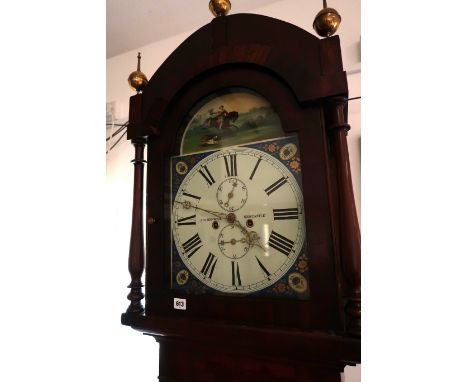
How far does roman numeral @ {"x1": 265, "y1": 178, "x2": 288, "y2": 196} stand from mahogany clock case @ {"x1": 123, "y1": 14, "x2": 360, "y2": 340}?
40 mm

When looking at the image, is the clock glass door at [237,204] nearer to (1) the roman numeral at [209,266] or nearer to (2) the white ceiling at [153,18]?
(1) the roman numeral at [209,266]

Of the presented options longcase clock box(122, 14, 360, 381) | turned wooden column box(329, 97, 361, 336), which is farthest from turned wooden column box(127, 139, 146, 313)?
turned wooden column box(329, 97, 361, 336)

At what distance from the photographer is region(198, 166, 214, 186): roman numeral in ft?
1.87

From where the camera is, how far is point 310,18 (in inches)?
40.0

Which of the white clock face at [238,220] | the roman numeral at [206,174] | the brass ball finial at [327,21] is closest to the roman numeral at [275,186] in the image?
the white clock face at [238,220]

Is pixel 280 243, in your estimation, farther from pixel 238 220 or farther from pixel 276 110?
pixel 276 110

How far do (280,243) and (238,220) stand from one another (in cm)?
9

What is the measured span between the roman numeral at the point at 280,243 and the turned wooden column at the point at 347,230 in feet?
0.28

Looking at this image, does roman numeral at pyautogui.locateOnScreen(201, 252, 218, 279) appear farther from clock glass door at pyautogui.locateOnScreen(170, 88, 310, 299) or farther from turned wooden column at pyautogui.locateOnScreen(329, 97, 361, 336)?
turned wooden column at pyautogui.locateOnScreen(329, 97, 361, 336)

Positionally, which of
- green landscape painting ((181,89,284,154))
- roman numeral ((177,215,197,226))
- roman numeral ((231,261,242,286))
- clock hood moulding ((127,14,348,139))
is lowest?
roman numeral ((231,261,242,286))

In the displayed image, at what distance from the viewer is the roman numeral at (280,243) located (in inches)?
19.4

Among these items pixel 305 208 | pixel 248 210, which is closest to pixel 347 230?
pixel 305 208

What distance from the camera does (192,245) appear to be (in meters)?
0.57
